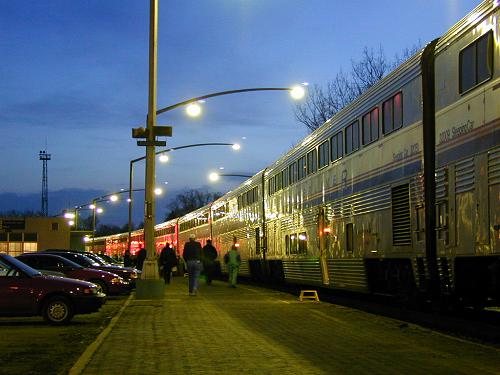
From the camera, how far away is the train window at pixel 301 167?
23.3 metres

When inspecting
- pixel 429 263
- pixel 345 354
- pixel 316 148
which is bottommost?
pixel 345 354

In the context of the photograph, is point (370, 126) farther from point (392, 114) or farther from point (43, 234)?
point (43, 234)

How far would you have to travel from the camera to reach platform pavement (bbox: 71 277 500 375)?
898cm

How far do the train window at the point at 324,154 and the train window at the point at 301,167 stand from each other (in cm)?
195

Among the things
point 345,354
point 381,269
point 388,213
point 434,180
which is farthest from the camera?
point 381,269

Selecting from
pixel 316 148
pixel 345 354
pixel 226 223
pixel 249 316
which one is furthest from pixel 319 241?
pixel 226 223

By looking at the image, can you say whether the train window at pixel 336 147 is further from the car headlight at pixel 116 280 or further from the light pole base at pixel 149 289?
the car headlight at pixel 116 280

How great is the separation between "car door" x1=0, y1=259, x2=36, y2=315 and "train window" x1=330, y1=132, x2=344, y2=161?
312 inches

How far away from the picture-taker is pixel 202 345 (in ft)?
36.0

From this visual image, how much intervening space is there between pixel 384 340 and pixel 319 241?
9.27 metres

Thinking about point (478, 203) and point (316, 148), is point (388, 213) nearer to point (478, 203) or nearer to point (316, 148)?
point (478, 203)

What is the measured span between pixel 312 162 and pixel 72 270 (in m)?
6.81

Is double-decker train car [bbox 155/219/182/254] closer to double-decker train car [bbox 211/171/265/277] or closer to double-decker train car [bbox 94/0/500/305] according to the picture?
double-decker train car [bbox 211/171/265/277]

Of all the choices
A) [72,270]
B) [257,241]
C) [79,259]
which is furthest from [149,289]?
[257,241]
